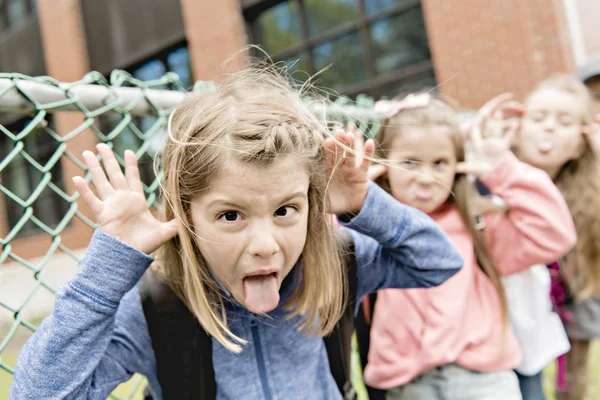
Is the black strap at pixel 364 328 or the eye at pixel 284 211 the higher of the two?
the eye at pixel 284 211

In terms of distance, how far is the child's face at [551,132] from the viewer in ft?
6.40

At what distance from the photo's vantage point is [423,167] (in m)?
1.56

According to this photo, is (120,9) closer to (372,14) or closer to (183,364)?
(372,14)

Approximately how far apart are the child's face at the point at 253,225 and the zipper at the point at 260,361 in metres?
0.16

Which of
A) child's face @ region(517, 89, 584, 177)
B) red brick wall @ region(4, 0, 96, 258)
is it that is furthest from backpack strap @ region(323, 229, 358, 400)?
red brick wall @ region(4, 0, 96, 258)

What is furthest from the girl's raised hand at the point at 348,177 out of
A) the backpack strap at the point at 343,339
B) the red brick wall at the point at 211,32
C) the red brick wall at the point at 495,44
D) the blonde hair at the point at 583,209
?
the red brick wall at the point at 211,32

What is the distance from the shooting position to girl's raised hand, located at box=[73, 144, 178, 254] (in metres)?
1.03

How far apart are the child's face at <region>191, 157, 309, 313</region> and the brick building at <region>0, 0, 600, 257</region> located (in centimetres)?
282

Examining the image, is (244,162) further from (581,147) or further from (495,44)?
(495,44)

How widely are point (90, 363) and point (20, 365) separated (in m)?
0.13

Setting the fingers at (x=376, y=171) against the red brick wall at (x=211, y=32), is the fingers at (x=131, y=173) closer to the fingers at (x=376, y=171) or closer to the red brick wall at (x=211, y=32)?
the fingers at (x=376, y=171)

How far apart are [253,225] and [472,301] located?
2.96ft

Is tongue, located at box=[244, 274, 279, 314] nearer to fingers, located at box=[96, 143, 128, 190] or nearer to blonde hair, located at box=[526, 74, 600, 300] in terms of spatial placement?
fingers, located at box=[96, 143, 128, 190]

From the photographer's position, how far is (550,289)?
2150 mm
